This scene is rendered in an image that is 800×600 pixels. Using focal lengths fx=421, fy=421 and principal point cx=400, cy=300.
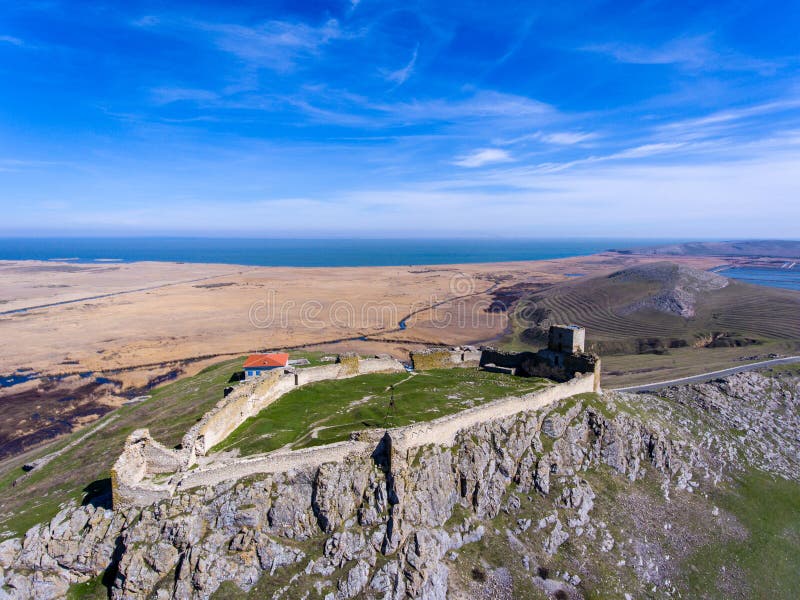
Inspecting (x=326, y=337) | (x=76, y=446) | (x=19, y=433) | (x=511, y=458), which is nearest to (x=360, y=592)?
(x=511, y=458)

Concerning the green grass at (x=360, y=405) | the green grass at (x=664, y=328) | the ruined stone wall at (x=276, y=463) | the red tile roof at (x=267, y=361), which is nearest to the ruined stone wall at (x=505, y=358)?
the green grass at (x=360, y=405)

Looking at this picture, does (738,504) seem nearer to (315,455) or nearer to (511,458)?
(511,458)

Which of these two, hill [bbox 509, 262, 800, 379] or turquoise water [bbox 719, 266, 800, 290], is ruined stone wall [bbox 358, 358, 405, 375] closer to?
hill [bbox 509, 262, 800, 379]

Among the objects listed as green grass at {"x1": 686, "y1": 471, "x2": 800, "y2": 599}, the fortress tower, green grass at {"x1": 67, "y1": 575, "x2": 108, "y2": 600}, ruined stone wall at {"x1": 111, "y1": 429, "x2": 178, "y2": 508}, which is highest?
the fortress tower

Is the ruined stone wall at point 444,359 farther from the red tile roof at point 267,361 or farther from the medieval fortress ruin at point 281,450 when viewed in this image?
the red tile roof at point 267,361

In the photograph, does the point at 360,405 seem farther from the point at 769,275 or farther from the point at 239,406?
the point at 769,275

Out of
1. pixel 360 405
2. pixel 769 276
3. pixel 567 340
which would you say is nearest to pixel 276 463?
pixel 360 405

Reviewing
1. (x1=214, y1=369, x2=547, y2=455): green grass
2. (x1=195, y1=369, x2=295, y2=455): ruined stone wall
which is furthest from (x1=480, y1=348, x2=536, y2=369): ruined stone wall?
(x1=195, y1=369, x2=295, y2=455): ruined stone wall
